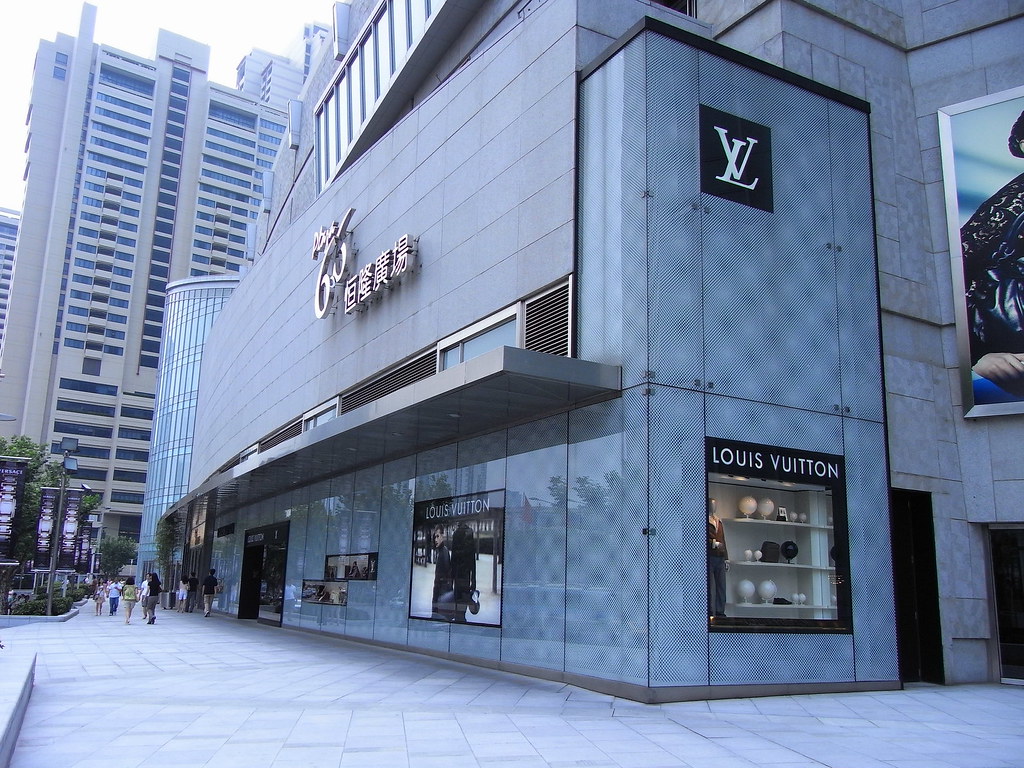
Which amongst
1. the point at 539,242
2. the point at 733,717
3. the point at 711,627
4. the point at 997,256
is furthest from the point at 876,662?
the point at 539,242

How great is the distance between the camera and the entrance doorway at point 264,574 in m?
24.4

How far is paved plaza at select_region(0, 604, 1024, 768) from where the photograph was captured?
274 inches

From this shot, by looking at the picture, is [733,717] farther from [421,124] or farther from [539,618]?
[421,124]

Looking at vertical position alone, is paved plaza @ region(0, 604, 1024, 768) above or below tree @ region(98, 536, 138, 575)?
below

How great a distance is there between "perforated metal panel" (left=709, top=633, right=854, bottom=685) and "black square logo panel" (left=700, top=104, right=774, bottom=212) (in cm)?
595

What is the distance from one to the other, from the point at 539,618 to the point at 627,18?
947 centimetres

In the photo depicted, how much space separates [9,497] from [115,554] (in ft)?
294

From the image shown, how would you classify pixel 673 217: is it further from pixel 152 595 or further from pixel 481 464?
pixel 152 595

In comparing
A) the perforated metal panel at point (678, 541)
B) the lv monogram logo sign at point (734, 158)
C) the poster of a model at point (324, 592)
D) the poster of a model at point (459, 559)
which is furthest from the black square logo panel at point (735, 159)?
the poster of a model at point (324, 592)

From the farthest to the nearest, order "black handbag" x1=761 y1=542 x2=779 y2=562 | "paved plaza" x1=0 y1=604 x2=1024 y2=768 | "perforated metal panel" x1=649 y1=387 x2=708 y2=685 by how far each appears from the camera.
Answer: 1. "black handbag" x1=761 y1=542 x2=779 y2=562
2. "perforated metal panel" x1=649 y1=387 x2=708 y2=685
3. "paved plaza" x1=0 y1=604 x2=1024 y2=768

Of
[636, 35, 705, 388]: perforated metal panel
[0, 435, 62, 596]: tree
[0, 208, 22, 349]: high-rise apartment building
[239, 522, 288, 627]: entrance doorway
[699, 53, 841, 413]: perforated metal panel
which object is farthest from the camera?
[0, 208, 22, 349]: high-rise apartment building

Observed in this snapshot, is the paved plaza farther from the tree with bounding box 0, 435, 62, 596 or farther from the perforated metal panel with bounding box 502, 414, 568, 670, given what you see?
the tree with bounding box 0, 435, 62, 596

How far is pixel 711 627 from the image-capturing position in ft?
34.3

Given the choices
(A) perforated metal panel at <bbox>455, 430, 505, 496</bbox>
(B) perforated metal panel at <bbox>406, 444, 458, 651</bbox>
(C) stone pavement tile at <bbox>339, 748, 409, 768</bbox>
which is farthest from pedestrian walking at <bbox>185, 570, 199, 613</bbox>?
(C) stone pavement tile at <bbox>339, 748, 409, 768</bbox>
